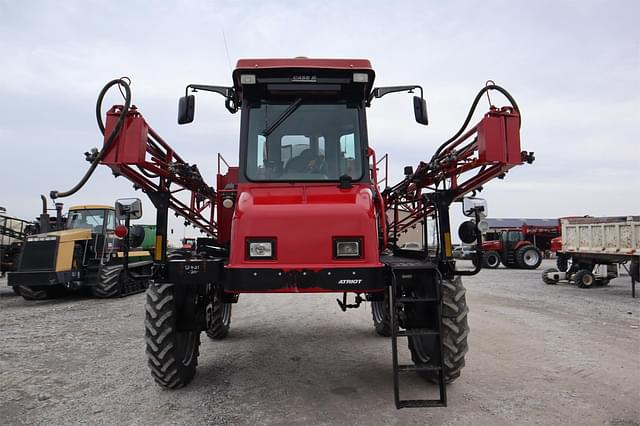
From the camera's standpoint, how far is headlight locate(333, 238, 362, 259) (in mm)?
3918

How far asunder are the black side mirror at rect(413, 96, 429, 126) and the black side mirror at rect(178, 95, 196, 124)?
91.6 inches

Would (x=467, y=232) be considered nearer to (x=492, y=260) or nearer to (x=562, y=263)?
(x=562, y=263)

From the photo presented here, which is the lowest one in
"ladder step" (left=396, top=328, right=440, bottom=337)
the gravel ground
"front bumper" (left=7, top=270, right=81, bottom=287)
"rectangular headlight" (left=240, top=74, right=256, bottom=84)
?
the gravel ground

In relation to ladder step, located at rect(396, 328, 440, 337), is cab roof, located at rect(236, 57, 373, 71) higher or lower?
higher

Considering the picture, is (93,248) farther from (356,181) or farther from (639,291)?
(639,291)

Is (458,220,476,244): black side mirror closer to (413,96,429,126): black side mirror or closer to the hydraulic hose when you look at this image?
(413,96,429,126): black side mirror

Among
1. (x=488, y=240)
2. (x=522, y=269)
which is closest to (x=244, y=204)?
(x=522, y=269)

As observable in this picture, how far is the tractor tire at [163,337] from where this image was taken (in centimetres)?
434

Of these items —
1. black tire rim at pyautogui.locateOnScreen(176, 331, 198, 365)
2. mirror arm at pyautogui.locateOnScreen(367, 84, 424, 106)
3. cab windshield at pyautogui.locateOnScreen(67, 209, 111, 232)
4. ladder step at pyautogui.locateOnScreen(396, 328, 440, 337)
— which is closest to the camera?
ladder step at pyautogui.locateOnScreen(396, 328, 440, 337)

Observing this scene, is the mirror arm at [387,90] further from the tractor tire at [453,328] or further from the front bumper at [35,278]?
the front bumper at [35,278]

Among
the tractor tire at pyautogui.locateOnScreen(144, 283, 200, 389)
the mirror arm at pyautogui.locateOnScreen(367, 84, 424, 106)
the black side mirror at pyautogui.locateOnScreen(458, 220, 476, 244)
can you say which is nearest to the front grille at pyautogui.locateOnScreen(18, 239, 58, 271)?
the tractor tire at pyautogui.locateOnScreen(144, 283, 200, 389)

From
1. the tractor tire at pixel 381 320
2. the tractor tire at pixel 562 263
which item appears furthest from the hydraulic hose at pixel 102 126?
the tractor tire at pixel 562 263

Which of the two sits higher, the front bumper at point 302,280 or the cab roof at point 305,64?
the cab roof at point 305,64

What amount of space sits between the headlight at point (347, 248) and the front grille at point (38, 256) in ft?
33.1
